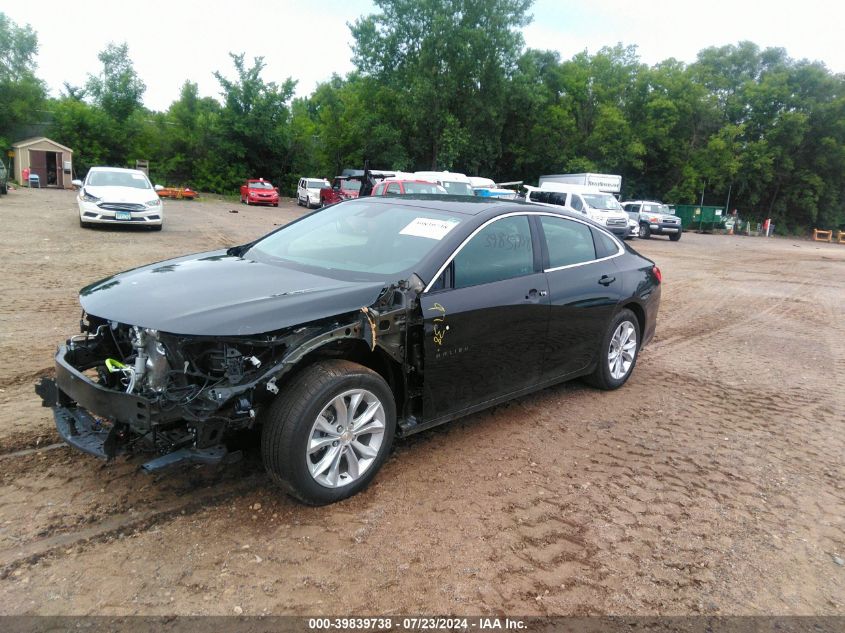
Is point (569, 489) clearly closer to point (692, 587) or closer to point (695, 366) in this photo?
point (692, 587)

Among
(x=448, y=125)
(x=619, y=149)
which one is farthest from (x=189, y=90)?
(x=619, y=149)

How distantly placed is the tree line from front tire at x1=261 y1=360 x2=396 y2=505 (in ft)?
119

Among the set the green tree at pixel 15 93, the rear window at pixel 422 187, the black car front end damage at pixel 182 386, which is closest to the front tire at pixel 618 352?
the black car front end damage at pixel 182 386

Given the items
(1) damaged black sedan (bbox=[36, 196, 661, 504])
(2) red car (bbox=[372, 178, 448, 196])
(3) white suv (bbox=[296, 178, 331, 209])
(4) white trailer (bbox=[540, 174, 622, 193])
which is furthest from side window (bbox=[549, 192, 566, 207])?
(1) damaged black sedan (bbox=[36, 196, 661, 504])

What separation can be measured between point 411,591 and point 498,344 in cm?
183

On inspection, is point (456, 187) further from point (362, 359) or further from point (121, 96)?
point (121, 96)

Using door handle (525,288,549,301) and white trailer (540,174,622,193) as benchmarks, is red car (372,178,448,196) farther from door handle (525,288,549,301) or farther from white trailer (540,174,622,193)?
white trailer (540,174,622,193)

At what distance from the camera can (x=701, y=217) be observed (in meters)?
42.0

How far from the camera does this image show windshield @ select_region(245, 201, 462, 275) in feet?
12.8

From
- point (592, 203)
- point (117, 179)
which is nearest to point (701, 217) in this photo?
point (592, 203)

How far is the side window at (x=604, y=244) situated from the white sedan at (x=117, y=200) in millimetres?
12786

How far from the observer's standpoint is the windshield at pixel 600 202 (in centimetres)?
2358

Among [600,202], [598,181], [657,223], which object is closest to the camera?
[600,202]

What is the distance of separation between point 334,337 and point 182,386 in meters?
0.78
